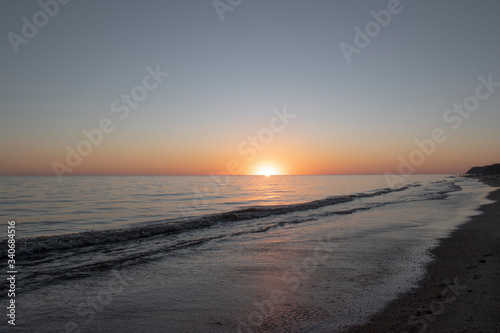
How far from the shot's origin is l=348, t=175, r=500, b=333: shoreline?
208 inches

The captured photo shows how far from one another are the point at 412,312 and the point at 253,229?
13023mm

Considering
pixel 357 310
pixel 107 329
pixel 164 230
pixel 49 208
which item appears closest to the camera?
pixel 107 329

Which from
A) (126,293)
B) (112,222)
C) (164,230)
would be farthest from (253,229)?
(126,293)

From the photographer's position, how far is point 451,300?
6375mm

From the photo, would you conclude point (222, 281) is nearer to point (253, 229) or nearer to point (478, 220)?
point (253, 229)

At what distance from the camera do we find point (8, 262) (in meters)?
Answer: 11.3

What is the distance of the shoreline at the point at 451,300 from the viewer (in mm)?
5293

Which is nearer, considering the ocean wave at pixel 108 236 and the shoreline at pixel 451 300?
the shoreline at pixel 451 300
